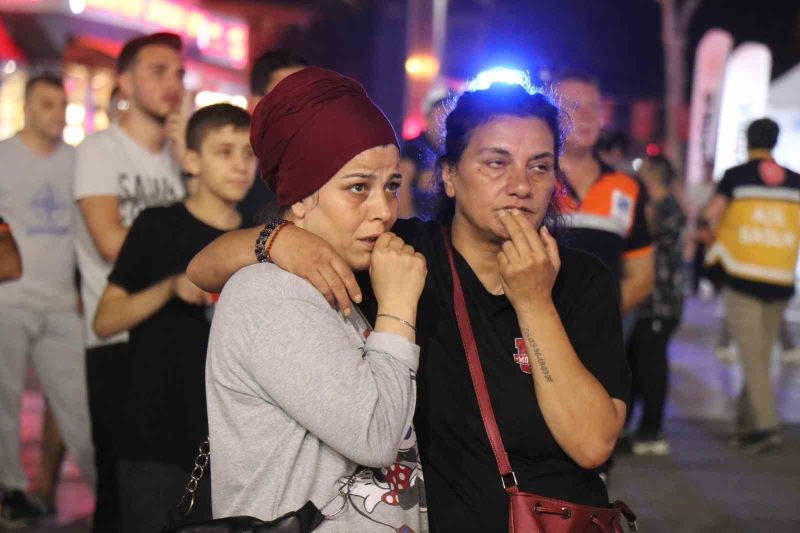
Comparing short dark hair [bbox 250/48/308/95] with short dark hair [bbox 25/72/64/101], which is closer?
short dark hair [bbox 250/48/308/95]

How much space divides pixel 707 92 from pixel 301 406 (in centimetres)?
2298

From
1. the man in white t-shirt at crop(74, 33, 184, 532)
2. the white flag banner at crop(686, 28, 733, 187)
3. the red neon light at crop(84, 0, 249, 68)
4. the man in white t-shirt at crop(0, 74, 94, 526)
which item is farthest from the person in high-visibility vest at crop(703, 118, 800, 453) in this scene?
the white flag banner at crop(686, 28, 733, 187)

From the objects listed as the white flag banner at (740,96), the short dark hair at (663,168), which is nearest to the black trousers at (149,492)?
the short dark hair at (663,168)

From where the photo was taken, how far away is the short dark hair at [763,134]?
8.12 metres

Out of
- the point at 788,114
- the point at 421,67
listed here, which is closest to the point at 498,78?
the point at 421,67

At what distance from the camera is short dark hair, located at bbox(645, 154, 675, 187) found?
9.21 metres

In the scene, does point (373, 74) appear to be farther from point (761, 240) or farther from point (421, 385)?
point (421, 385)

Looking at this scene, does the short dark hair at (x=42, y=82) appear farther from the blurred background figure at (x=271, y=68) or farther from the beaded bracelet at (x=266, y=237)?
the beaded bracelet at (x=266, y=237)

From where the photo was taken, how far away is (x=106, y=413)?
4918 mm

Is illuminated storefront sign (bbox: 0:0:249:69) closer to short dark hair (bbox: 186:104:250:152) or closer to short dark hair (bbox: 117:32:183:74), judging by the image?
short dark hair (bbox: 117:32:183:74)

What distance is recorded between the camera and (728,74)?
21.1 metres

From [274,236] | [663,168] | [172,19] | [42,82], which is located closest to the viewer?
[274,236]

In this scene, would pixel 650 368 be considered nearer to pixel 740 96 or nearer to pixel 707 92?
pixel 740 96

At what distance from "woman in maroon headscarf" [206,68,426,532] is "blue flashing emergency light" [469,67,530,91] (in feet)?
2.34
